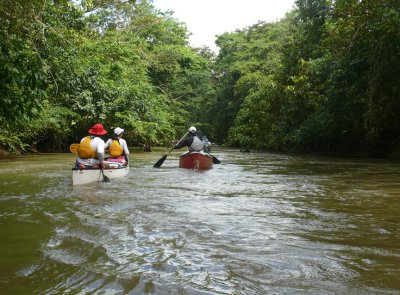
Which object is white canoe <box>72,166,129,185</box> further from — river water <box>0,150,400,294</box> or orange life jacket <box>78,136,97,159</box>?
river water <box>0,150,400,294</box>

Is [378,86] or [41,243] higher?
[378,86]

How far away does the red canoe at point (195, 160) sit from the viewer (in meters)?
13.9

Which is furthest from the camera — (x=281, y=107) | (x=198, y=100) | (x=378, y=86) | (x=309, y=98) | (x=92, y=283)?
(x=198, y=100)

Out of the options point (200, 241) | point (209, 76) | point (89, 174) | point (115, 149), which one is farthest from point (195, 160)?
point (209, 76)

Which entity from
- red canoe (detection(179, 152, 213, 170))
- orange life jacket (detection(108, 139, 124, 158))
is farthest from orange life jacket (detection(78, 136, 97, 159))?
red canoe (detection(179, 152, 213, 170))

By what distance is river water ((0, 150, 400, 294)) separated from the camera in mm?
3385

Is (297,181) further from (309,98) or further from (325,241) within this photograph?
(309,98)

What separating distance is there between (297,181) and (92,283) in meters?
7.94

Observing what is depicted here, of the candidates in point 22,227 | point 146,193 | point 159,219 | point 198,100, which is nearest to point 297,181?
point 146,193

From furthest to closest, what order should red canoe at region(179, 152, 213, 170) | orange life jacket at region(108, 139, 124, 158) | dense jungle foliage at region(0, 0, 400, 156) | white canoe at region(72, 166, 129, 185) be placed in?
red canoe at region(179, 152, 213, 170)
orange life jacket at region(108, 139, 124, 158)
white canoe at region(72, 166, 129, 185)
dense jungle foliage at region(0, 0, 400, 156)

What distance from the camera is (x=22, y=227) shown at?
538 centimetres

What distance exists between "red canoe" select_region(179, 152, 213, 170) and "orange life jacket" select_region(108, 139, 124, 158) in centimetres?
290

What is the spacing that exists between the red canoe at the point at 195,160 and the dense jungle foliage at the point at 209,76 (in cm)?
455

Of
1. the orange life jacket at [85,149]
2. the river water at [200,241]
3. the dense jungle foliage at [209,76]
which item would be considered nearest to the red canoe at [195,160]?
the orange life jacket at [85,149]
